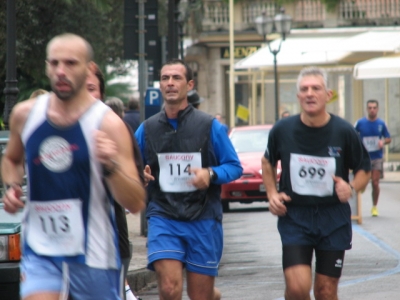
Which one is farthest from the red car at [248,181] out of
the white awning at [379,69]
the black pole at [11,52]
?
the black pole at [11,52]

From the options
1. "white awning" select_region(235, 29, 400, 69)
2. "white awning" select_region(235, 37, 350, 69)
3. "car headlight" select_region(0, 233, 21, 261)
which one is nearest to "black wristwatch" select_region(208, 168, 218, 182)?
"car headlight" select_region(0, 233, 21, 261)

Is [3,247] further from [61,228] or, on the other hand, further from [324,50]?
[324,50]

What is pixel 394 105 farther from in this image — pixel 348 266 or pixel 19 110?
pixel 19 110

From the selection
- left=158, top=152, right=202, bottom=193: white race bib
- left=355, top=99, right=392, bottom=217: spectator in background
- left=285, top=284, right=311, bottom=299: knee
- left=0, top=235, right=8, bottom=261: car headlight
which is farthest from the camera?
left=355, top=99, right=392, bottom=217: spectator in background

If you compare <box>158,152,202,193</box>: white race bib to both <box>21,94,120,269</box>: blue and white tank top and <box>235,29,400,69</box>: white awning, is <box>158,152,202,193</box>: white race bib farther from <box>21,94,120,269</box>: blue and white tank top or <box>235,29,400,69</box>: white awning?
<box>235,29,400,69</box>: white awning

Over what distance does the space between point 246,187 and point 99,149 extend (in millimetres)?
14470

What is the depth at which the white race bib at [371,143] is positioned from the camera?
58.5ft

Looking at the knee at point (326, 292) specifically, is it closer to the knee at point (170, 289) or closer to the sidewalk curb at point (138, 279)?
the knee at point (170, 289)

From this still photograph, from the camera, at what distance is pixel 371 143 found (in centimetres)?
1794

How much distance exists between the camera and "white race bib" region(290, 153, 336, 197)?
6.48 meters

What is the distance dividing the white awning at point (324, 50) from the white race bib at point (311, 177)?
19974mm

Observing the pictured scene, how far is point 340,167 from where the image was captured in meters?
6.55

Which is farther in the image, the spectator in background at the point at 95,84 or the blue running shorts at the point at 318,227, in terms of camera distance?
the spectator in background at the point at 95,84

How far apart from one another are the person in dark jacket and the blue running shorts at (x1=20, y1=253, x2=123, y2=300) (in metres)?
1.83
